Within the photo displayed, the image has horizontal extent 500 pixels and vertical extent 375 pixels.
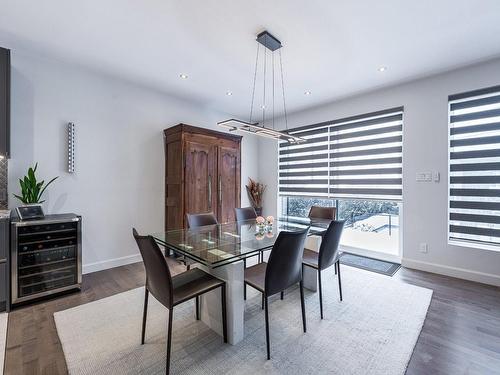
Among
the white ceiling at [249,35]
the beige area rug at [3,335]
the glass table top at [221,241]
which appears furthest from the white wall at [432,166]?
the beige area rug at [3,335]

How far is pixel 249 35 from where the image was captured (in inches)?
94.8

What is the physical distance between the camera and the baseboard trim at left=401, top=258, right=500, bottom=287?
9.48ft

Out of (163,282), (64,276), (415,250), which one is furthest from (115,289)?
(415,250)

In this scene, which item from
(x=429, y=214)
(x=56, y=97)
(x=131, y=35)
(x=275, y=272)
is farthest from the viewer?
(x=429, y=214)

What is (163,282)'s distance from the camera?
Answer: 5.30 ft

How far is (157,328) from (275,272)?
3.85ft

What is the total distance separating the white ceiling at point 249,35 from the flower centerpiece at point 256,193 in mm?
2529

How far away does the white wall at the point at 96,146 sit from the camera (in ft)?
9.26

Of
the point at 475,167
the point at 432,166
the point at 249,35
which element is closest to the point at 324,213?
the point at 432,166

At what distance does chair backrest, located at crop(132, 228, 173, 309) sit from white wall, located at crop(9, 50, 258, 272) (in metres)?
2.13

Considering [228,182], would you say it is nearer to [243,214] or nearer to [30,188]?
[243,214]

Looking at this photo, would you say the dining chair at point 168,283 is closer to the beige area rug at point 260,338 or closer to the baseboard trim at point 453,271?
the beige area rug at point 260,338

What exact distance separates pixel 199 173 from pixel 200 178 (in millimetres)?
84

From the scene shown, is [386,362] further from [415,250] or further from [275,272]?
[415,250]
